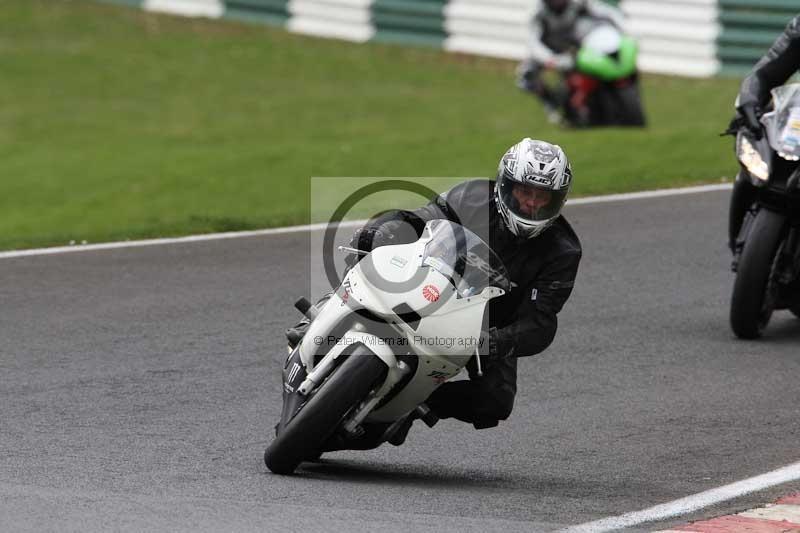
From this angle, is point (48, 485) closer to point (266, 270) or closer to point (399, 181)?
point (399, 181)

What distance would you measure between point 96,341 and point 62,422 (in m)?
1.67

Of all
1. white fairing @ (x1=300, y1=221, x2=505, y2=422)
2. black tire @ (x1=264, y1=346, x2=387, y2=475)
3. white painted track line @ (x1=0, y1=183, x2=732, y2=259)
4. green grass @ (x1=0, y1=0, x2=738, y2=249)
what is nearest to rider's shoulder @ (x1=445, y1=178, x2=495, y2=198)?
white fairing @ (x1=300, y1=221, x2=505, y2=422)

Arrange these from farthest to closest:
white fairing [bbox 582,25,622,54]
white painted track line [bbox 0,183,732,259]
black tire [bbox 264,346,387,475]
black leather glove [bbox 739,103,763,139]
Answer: white fairing [bbox 582,25,622,54]
white painted track line [bbox 0,183,732,259]
black leather glove [bbox 739,103,763,139]
black tire [bbox 264,346,387,475]

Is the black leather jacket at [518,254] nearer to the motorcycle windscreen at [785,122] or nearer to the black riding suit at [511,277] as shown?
the black riding suit at [511,277]

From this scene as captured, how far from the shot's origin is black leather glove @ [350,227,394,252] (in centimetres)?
619

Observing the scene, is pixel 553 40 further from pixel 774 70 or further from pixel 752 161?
pixel 752 161

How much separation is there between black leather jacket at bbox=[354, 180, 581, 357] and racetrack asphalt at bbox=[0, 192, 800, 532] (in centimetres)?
65

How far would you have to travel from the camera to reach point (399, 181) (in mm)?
5852

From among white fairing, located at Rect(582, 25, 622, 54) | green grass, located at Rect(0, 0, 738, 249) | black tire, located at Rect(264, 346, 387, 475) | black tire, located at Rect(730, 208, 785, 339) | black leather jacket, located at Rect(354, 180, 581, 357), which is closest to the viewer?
black tire, located at Rect(264, 346, 387, 475)

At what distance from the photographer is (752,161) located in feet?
29.5

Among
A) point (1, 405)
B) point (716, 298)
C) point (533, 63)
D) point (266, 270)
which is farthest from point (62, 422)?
point (533, 63)

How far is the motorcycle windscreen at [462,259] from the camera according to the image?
5.95m

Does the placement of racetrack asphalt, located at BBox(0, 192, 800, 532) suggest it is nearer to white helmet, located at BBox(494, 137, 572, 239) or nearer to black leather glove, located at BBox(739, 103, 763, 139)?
white helmet, located at BBox(494, 137, 572, 239)

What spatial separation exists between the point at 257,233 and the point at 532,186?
596cm
